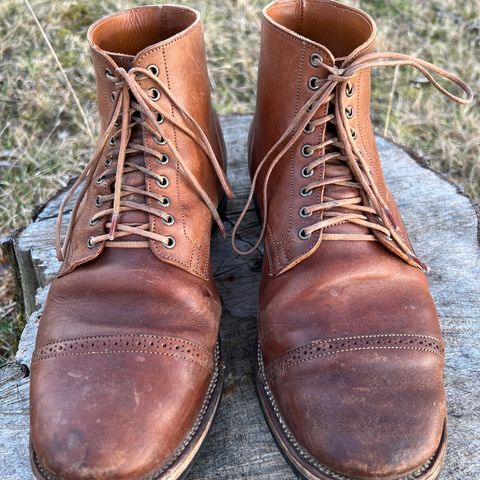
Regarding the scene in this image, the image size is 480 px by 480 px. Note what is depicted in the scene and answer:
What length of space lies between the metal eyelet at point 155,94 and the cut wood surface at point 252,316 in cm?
62

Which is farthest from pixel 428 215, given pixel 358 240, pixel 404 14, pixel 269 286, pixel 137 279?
pixel 404 14

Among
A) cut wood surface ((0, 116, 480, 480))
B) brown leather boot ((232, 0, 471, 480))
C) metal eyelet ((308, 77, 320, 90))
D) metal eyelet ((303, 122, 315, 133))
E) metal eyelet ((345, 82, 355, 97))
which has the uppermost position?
metal eyelet ((308, 77, 320, 90))

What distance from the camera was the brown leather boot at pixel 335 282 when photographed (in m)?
1.26

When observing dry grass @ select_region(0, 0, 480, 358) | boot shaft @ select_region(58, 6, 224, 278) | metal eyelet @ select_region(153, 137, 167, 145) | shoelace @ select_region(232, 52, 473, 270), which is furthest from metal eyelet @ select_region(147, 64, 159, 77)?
dry grass @ select_region(0, 0, 480, 358)

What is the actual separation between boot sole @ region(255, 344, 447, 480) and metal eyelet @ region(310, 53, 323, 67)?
84 centimetres

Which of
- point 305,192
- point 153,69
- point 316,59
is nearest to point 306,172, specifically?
point 305,192

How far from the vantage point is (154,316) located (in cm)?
142

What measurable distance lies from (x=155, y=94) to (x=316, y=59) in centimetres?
45

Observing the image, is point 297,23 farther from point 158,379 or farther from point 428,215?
point 158,379

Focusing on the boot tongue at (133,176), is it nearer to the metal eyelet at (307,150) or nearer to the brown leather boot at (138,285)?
the brown leather boot at (138,285)

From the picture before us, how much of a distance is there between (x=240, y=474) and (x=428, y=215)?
1198 millimetres

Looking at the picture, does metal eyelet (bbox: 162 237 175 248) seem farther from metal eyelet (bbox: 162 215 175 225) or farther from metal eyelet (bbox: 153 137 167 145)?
metal eyelet (bbox: 153 137 167 145)

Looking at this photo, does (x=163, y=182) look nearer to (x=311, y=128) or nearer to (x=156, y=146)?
(x=156, y=146)

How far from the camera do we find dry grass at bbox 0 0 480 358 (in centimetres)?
316
